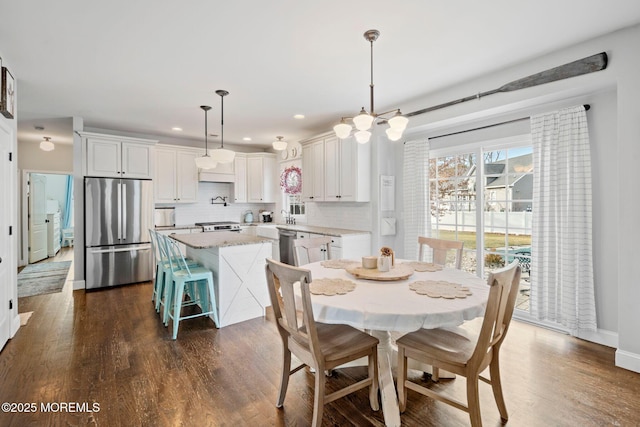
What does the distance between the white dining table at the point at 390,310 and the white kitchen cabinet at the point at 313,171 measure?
3111mm

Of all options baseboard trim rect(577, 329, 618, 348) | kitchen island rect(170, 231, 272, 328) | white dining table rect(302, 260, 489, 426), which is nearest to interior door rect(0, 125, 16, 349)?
kitchen island rect(170, 231, 272, 328)

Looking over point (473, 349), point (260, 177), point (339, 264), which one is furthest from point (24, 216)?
point (473, 349)

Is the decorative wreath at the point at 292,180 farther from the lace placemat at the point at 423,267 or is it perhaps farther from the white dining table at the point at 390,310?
the white dining table at the point at 390,310

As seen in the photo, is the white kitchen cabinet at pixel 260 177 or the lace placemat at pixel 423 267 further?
the white kitchen cabinet at pixel 260 177

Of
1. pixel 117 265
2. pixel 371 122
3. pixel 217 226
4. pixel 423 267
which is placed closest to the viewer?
pixel 371 122

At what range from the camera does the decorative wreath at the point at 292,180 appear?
6.15 meters

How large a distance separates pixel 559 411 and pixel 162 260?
3712 mm

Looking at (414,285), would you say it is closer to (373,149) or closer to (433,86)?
(433,86)

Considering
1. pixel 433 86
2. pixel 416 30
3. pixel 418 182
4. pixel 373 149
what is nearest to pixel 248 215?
pixel 373 149

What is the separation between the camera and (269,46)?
2.62m

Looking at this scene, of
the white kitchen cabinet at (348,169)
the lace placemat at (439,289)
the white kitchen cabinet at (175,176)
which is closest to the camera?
the lace placemat at (439,289)

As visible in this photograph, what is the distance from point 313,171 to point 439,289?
358 centimetres

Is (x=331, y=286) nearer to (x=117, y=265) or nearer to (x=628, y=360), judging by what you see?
(x=628, y=360)

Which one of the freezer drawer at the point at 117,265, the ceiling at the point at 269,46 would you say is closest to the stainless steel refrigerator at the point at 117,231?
the freezer drawer at the point at 117,265
